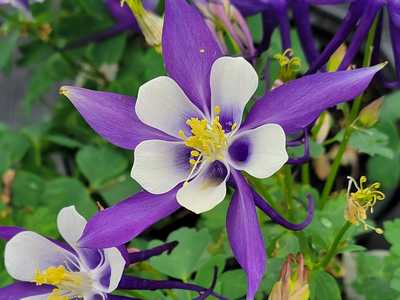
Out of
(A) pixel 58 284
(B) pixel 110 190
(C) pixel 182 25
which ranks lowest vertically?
(B) pixel 110 190

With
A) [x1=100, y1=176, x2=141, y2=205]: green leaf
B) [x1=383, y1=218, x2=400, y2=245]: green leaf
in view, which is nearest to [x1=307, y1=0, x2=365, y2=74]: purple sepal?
[x1=383, y1=218, x2=400, y2=245]: green leaf

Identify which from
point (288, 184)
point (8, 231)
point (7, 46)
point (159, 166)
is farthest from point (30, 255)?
point (7, 46)

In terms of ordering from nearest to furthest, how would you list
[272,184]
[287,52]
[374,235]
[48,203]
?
[287,52] < [272,184] < [48,203] < [374,235]

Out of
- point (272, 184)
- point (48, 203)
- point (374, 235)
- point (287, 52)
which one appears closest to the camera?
point (287, 52)

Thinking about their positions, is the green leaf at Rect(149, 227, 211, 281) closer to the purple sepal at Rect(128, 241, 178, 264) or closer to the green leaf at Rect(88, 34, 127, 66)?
the purple sepal at Rect(128, 241, 178, 264)

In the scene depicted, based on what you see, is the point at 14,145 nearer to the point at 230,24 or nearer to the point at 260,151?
the point at 230,24

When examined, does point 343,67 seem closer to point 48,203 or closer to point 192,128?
point 192,128

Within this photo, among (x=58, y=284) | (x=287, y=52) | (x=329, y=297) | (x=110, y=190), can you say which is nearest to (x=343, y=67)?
(x=287, y=52)
